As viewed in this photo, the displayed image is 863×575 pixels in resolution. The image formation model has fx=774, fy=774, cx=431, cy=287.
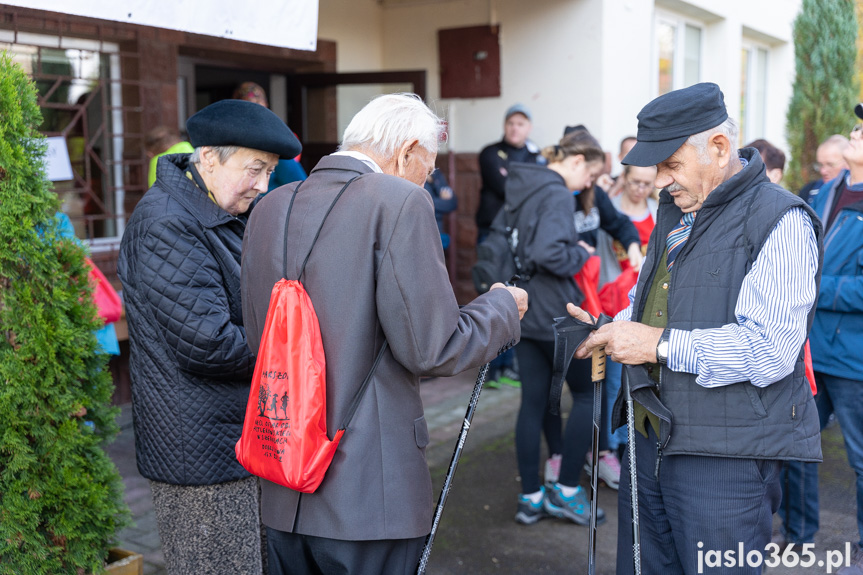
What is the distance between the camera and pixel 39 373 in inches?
93.0

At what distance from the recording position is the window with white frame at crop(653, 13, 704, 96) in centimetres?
804

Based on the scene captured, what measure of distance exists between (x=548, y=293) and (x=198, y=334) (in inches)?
79.4

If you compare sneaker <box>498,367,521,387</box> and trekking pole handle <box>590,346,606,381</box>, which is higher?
trekking pole handle <box>590,346,606,381</box>

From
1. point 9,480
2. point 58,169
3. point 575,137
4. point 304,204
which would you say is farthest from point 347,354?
point 58,169

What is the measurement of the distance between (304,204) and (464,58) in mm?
5651

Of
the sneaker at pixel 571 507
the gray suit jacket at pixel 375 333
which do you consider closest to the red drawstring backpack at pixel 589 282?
the sneaker at pixel 571 507

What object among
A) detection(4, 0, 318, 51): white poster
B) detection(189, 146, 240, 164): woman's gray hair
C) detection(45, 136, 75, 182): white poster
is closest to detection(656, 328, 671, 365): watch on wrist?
detection(189, 146, 240, 164): woman's gray hair

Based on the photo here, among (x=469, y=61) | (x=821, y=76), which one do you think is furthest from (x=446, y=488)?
(x=821, y=76)

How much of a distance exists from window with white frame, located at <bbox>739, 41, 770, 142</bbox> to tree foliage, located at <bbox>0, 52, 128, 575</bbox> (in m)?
9.65

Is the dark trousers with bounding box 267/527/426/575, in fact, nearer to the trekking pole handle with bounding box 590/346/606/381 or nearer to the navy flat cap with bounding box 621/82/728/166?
the trekking pole handle with bounding box 590/346/606/381

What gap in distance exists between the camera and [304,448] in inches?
69.7

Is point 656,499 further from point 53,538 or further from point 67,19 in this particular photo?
point 67,19

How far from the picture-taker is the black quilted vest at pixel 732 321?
2053 millimetres

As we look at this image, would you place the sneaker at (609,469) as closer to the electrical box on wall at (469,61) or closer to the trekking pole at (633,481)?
the trekking pole at (633,481)
